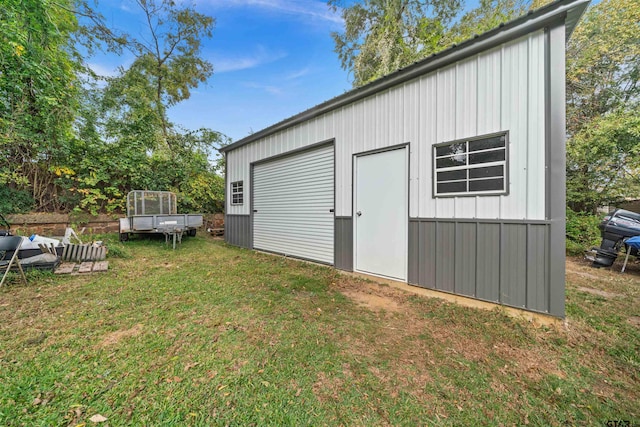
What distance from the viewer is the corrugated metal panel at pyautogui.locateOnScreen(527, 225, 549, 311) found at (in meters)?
2.83

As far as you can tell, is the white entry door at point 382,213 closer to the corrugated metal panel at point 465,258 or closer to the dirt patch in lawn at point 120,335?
the corrugated metal panel at point 465,258

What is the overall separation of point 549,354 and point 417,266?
176cm

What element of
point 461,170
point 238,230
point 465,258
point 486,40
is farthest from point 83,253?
point 486,40

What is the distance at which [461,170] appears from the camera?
3449 millimetres

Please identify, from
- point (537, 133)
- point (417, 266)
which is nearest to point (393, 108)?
point (537, 133)

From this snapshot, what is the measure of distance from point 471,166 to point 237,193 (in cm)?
705

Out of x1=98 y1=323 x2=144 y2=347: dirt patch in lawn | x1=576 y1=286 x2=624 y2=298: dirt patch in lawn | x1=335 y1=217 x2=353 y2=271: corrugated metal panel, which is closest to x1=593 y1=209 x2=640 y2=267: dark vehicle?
x1=576 y1=286 x2=624 y2=298: dirt patch in lawn

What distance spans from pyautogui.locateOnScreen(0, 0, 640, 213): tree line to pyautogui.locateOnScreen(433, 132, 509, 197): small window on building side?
5.98 m

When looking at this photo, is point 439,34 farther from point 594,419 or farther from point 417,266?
point 594,419

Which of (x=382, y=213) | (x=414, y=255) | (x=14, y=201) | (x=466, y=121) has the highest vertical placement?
(x=466, y=121)

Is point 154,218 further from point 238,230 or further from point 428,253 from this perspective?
point 428,253

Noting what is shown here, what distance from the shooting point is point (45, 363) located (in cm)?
200

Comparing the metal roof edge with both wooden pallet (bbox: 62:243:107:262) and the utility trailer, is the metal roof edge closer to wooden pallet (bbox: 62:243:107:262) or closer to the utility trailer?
the utility trailer

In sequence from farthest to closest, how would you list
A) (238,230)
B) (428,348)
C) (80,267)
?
(238,230), (80,267), (428,348)
